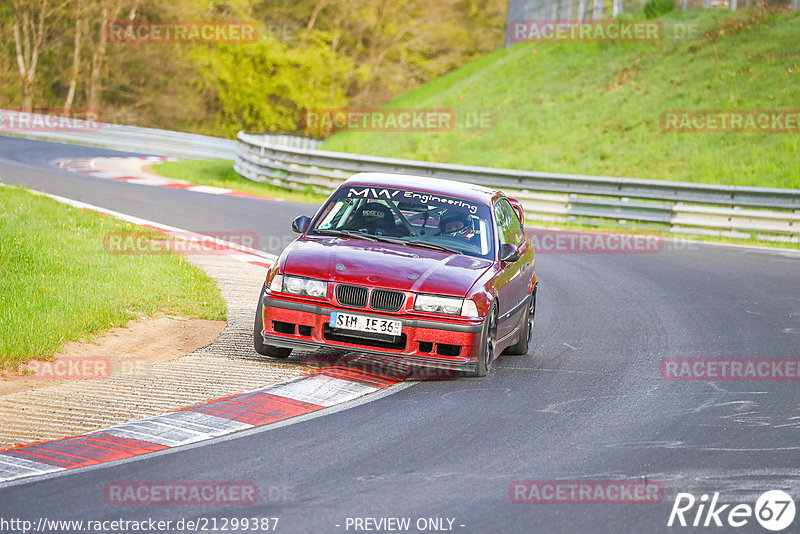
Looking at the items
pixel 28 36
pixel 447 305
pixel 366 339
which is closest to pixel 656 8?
pixel 447 305

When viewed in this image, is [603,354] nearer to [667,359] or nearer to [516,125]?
[667,359]

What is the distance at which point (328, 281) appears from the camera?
851 cm

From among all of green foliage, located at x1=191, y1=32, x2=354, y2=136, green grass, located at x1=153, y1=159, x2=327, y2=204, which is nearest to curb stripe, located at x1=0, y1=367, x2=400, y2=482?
green grass, located at x1=153, y1=159, x2=327, y2=204

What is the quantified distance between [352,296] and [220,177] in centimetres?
2264

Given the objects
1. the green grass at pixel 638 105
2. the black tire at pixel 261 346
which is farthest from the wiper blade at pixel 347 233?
the green grass at pixel 638 105

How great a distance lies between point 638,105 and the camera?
30.8 meters

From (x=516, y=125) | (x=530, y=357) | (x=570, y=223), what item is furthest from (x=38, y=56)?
A: (x=530, y=357)

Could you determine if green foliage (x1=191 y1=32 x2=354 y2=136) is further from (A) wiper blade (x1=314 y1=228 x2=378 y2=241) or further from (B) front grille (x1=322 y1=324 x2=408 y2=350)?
(B) front grille (x1=322 y1=324 x2=408 y2=350)

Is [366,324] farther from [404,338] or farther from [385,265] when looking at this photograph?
[385,265]

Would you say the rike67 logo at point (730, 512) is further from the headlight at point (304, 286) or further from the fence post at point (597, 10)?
the fence post at point (597, 10)

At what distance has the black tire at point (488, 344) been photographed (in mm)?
8656

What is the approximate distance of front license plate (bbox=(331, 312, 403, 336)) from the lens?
8.39m

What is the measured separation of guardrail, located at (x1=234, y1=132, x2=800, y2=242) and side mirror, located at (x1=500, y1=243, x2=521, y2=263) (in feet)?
42.3

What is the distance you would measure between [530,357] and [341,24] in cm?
4944
